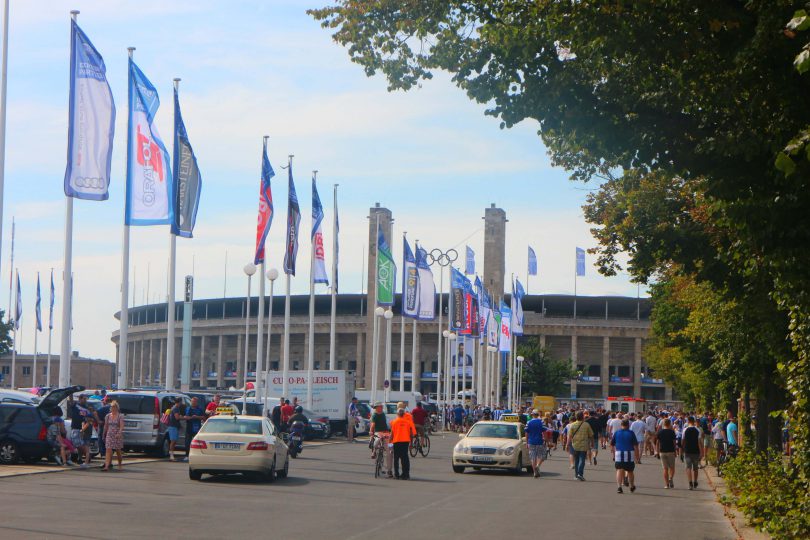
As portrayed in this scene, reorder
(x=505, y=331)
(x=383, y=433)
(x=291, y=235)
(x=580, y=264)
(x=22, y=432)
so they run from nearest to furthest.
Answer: (x=22, y=432), (x=383, y=433), (x=291, y=235), (x=505, y=331), (x=580, y=264)

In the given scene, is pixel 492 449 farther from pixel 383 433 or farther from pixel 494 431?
pixel 383 433

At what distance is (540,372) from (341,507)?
323 feet

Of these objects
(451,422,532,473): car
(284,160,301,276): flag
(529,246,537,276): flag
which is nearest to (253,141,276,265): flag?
(284,160,301,276): flag

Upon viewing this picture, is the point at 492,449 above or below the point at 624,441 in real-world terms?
below

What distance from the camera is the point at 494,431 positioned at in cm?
3030

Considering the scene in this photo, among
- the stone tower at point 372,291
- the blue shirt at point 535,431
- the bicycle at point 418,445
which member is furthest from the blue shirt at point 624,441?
the stone tower at point 372,291

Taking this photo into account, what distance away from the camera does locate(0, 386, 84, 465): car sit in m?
25.6

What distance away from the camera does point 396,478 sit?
2633cm

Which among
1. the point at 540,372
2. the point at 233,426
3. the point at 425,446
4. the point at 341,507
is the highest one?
the point at 540,372

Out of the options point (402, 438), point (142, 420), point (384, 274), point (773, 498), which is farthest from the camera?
point (384, 274)

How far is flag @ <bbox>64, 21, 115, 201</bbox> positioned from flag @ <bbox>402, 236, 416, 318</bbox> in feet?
84.5

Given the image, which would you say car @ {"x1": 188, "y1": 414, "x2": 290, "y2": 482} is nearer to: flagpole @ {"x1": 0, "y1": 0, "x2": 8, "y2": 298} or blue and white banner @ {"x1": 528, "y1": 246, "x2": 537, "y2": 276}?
flagpole @ {"x1": 0, "y1": 0, "x2": 8, "y2": 298}

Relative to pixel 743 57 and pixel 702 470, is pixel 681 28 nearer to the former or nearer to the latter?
pixel 743 57

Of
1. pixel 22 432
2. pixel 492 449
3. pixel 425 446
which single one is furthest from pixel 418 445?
pixel 22 432
